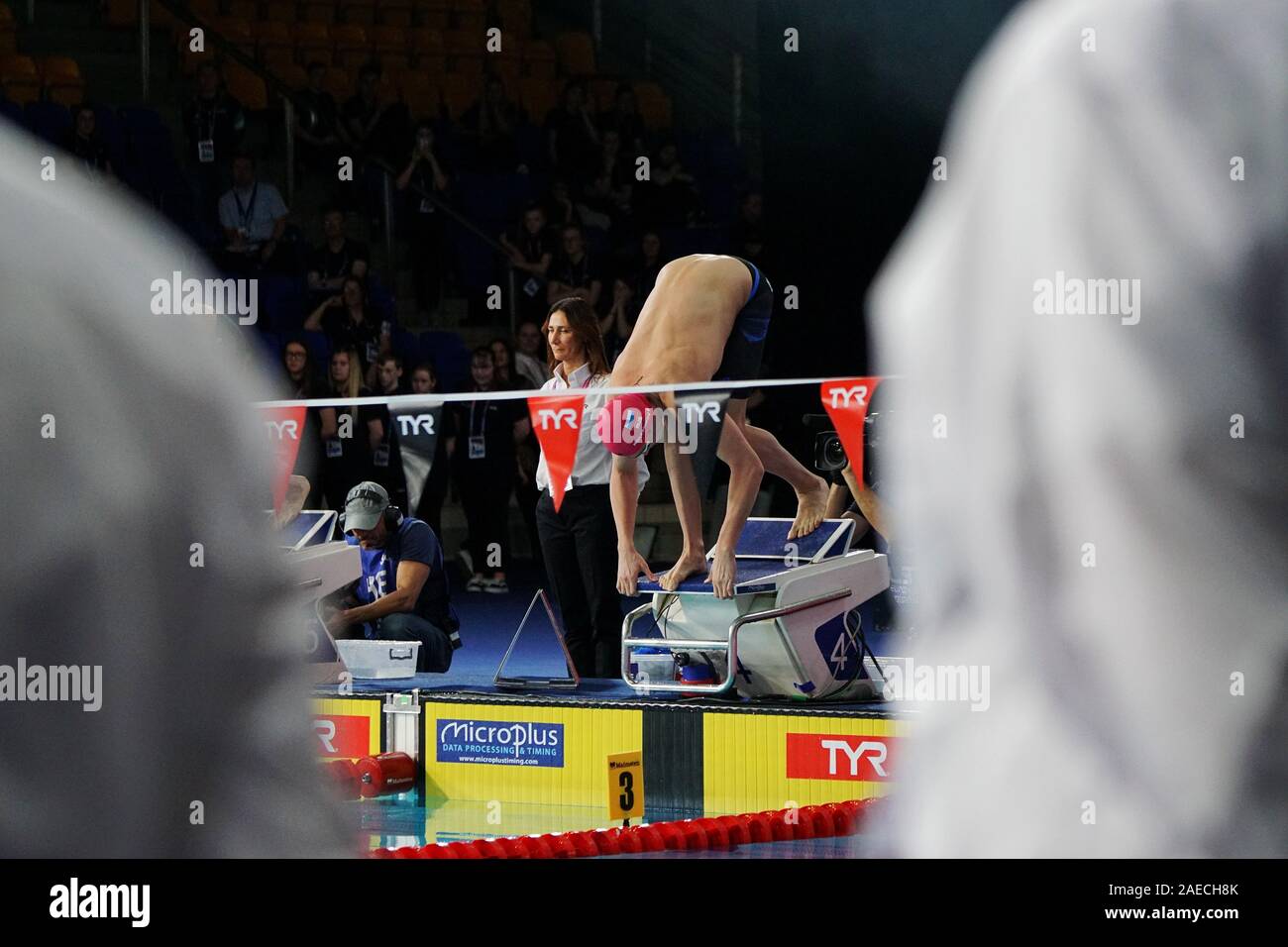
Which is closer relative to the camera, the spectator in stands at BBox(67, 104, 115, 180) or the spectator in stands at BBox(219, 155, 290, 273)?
the spectator in stands at BBox(67, 104, 115, 180)

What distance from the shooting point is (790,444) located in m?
9.14

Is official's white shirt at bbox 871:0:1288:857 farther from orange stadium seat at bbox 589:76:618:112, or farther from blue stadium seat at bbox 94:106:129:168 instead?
orange stadium seat at bbox 589:76:618:112

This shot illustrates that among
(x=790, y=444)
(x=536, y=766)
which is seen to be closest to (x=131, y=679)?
(x=536, y=766)

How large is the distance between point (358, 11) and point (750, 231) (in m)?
4.53

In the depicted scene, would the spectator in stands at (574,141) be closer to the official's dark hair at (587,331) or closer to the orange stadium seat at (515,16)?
the orange stadium seat at (515,16)

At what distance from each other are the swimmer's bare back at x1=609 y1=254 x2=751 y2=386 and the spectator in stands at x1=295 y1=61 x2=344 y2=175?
16.1 feet

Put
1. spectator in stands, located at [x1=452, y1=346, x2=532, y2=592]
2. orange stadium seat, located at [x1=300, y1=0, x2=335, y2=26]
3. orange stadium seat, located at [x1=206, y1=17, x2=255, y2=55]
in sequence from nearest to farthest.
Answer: spectator in stands, located at [x1=452, y1=346, x2=532, y2=592] → orange stadium seat, located at [x1=206, y1=17, x2=255, y2=55] → orange stadium seat, located at [x1=300, y1=0, x2=335, y2=26]

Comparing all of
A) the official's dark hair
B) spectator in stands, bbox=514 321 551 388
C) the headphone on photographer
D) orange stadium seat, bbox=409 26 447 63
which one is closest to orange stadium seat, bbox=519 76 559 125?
orange stadium seat, bbox=409 26 447 63

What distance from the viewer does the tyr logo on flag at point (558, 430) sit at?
23.0 feet

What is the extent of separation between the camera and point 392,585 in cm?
778

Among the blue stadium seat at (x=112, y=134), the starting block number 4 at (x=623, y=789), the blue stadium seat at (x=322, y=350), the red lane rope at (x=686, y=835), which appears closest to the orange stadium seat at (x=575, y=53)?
the blue stadium seat at (x=112, y=134)

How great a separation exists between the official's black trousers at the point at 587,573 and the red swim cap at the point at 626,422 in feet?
1.22

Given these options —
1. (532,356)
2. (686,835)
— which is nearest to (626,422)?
(686,835)

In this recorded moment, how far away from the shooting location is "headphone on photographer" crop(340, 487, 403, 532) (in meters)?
7.70
